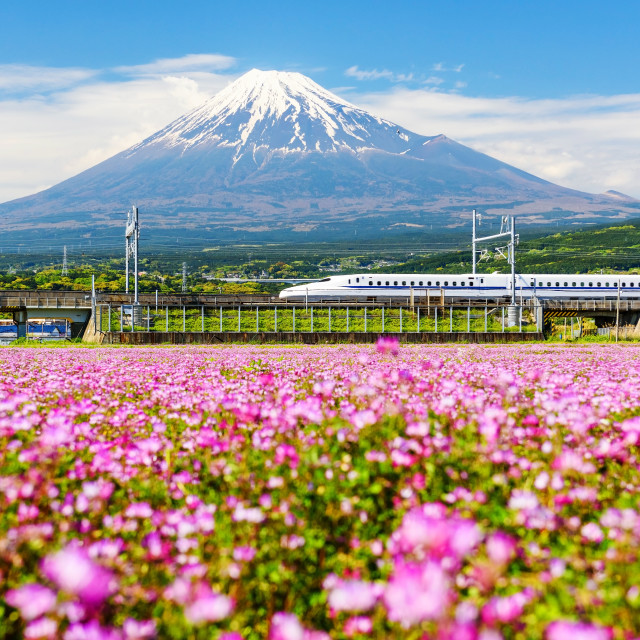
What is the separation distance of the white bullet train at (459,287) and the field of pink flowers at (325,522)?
A: 187 feet

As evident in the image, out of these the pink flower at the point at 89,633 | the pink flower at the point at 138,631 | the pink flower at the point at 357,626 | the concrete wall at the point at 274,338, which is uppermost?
the pink flower at the point at 89,633

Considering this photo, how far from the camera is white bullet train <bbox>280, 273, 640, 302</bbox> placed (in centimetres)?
6506

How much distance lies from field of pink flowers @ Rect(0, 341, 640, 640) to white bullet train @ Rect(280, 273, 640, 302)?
187 feet

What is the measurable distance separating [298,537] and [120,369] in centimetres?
847

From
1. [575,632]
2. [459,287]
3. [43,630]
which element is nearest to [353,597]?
[575,632]

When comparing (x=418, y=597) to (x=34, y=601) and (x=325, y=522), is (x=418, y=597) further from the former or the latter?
(x=325, y=522)

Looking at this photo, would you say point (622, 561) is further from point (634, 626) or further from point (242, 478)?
point (242, 478)

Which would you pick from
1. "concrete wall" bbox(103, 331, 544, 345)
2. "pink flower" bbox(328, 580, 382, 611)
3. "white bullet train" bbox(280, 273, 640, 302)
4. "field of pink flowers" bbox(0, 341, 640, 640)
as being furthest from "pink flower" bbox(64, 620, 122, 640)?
"white bullet train" bbox(280, 273, 640, 302)

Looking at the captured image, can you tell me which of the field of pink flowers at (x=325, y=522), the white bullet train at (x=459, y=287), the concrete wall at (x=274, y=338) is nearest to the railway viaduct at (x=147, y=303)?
the white bullet train at (x=459, y=287)

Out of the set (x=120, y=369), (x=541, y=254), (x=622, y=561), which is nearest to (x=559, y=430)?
(x=622, y=561)

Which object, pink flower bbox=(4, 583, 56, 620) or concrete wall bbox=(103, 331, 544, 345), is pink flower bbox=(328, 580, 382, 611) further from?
concrete wall bbox=(103, 331, 544, 345)

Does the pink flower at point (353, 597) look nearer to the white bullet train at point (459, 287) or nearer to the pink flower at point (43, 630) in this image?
the pink flower at point (43, 630)

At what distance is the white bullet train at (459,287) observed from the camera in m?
65.1

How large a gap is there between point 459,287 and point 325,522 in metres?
65.4
